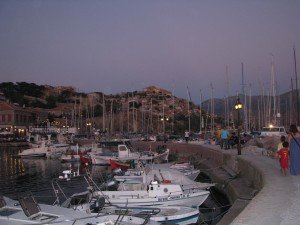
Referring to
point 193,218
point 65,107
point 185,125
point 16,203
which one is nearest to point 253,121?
point 185,125

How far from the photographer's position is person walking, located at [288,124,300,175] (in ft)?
52.1

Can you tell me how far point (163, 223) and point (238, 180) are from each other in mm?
7128

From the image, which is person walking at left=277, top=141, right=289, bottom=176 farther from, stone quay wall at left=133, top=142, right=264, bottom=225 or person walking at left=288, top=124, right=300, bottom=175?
stone quay wall at left=133, top=142, right=264, bottom=225

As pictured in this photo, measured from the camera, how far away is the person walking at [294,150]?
15.9 m

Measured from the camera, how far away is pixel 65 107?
6855 inches

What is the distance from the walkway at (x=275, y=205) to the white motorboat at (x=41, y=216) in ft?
11.8

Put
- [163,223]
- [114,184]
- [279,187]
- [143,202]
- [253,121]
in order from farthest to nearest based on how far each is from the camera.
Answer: [253,121], [114,184], [143,202], [163,223], [279,187]

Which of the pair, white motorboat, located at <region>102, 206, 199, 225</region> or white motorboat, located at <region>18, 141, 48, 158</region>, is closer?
white motorboat, located at <region>102, 206, 199, 225</region>

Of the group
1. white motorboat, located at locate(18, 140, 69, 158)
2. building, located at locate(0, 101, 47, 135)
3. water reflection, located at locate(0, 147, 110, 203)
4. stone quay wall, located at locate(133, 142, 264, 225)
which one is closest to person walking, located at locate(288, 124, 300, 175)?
stone quay wall, located at locate(133, 142, 264, 225)

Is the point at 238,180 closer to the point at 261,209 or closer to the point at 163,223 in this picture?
the point at 163,223

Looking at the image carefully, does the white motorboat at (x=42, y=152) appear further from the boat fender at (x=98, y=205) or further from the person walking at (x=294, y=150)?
the person walking at (x=294, y=150)

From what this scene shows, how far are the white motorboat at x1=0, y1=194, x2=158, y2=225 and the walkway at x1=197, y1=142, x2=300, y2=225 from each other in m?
3.58

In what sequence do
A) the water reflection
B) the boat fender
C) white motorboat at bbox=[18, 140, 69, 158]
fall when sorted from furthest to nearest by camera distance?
white motorboat at bbox=[18, 140, 69, 158], the water reflection, the boat fender

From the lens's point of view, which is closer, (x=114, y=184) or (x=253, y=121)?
(x=114, y=184)
